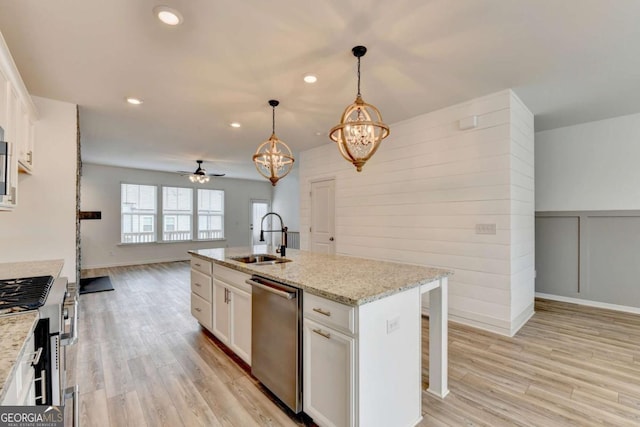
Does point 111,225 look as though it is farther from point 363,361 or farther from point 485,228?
point 485,228

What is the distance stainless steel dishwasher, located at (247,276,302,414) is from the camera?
1.88 m

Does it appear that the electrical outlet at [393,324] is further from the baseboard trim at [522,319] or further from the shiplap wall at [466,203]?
the baseboard trim at [522,319]

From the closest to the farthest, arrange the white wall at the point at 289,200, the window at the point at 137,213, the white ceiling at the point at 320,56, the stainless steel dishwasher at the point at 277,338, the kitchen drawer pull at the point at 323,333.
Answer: the kitchen drawer pull at the point at 323,333
the stainless steel dishwasher at the point at 277,338
the white ceiling at the point at 320,56
the window at the point at 137,213
the white wall at the point at 289,200

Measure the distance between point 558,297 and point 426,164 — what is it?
2.98m

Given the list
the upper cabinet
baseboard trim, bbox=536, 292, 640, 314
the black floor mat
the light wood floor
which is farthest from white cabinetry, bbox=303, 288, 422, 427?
the black floor mat

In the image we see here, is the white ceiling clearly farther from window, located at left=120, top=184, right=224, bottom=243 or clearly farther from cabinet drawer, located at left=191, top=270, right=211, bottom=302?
window, located at left=120, top=184, right=224, bottom=243

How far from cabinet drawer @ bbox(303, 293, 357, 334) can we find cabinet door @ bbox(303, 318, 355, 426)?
4cm

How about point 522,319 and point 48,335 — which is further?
point 522,319

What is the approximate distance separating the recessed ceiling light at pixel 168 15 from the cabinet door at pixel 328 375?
7.14ft

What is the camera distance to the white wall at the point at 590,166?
3.93m

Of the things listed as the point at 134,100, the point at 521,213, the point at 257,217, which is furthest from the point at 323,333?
the point at 257,217

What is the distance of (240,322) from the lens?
2.56m

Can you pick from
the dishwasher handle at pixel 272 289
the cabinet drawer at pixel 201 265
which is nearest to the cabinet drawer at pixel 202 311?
the cabinet drawer at pixel 201 265

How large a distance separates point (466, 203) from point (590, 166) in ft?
7.62
